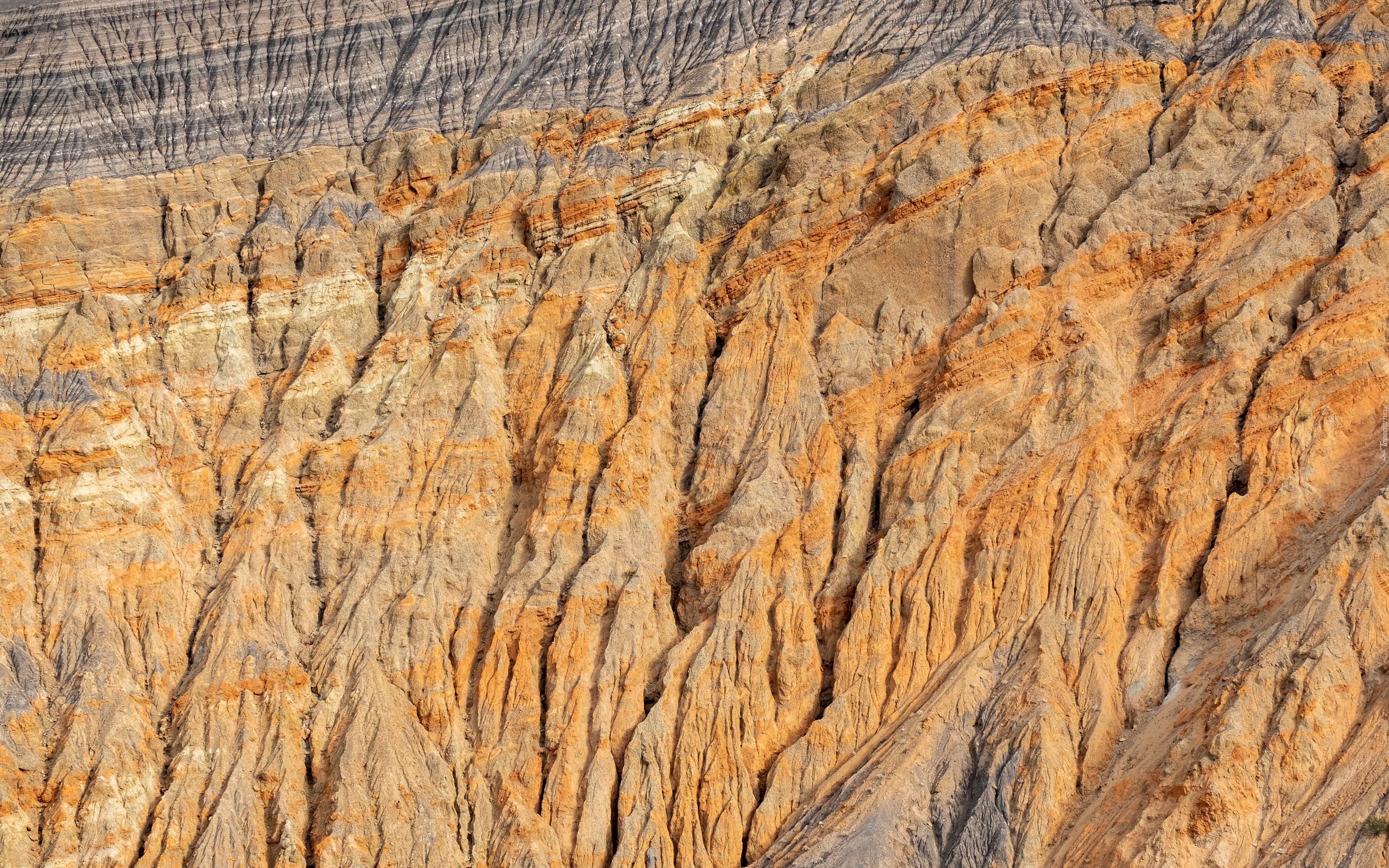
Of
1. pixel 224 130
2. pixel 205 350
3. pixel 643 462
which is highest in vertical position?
pixel 224 130

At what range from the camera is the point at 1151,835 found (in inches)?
1743

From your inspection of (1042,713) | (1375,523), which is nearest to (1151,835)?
(1042,713)

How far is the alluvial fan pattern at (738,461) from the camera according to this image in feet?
160

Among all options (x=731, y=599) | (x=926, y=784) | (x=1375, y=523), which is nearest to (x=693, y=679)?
(x=731, y=599)

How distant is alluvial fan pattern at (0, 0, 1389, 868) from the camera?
48.7 metres

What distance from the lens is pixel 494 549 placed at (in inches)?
2313

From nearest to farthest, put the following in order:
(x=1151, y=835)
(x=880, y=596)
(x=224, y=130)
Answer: (x=1151, y=835), (x=880, y=596), (x=224, y=130)

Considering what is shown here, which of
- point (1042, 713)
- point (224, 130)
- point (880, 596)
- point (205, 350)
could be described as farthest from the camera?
point (224, 130)

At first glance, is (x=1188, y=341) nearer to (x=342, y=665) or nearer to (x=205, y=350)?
(x=342, y=665)

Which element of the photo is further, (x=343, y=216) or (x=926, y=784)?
(x=343, y=216)

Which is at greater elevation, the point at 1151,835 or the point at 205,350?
the point at 205,350

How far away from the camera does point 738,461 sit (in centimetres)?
5756

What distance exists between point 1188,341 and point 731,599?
14079 millimetres

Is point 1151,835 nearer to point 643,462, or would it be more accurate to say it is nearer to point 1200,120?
point 643,462
